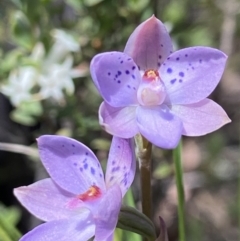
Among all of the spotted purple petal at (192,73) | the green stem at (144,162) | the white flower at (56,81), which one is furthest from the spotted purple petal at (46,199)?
the white flower at (56,81)

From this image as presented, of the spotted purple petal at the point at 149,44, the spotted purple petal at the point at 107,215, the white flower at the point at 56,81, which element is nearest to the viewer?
the spotted purple petal at the point at 107,215

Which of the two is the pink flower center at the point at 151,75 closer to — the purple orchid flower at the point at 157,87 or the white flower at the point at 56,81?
the purple orchid flower at the point at 157,87


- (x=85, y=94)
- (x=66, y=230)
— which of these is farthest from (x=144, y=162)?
(x=85, y=94)

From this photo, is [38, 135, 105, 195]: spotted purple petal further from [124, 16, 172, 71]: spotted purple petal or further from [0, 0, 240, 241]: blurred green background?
[0, 0, 240, 241]: blurred green background

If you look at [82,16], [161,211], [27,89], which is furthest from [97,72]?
[161,211]

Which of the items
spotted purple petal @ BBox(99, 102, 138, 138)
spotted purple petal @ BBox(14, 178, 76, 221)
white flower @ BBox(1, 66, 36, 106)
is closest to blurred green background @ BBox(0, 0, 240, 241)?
white flower @ BBox(1, 66, 36, 106)

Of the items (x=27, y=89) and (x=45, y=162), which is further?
(x=27, y=89)

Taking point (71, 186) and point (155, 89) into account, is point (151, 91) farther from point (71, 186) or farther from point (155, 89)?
point (71, 186)

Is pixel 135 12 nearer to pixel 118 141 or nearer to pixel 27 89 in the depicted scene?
pixel 27 89

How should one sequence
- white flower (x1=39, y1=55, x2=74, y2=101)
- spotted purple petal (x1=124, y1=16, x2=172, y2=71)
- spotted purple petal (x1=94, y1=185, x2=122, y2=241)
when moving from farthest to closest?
white flower (x1=39, y1=55, x2=74, y2=101) → spotted purple petal (x1=124, y1=16, x2=172, y2=71) → spotted purple petal (x1=94, y1=185, x2=122, y2=241)
